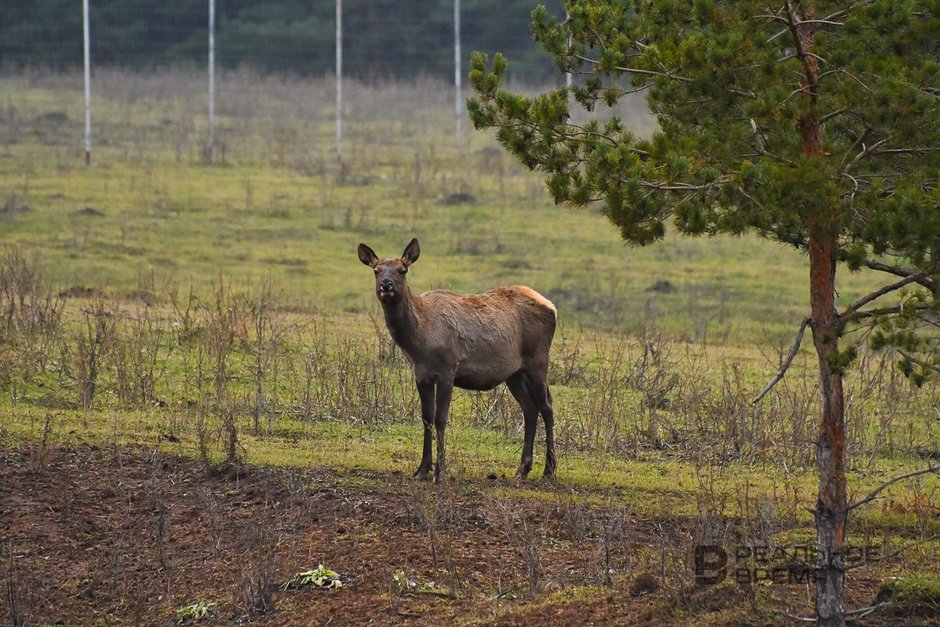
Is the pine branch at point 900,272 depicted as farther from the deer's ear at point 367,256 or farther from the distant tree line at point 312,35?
the distant tree line at point 312,35

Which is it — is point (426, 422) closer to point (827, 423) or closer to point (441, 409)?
point (441, 409)

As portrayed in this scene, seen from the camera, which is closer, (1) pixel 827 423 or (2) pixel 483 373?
(1) pixel 827 423

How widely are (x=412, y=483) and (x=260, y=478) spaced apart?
1.21m

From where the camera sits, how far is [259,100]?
38781mm

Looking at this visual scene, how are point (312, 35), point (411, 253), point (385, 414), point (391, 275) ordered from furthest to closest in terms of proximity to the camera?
point (312, 35) → point (385, 414) → point (411, 253) → point (391, 275)

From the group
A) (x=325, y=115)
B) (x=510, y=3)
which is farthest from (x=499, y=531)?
(x=510, y=3)

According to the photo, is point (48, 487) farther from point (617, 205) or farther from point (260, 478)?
point (617, 205)

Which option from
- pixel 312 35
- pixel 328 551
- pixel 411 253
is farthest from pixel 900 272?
pixel 312 35

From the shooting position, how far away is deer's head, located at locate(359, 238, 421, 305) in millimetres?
11859

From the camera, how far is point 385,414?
1457cm

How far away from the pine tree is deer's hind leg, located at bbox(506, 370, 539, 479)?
4215 mm

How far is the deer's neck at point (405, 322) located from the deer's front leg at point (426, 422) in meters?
0.31

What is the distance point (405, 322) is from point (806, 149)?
4.57 metres

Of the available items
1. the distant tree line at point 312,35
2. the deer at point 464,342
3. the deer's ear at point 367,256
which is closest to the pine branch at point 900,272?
the deer at point 464,342
